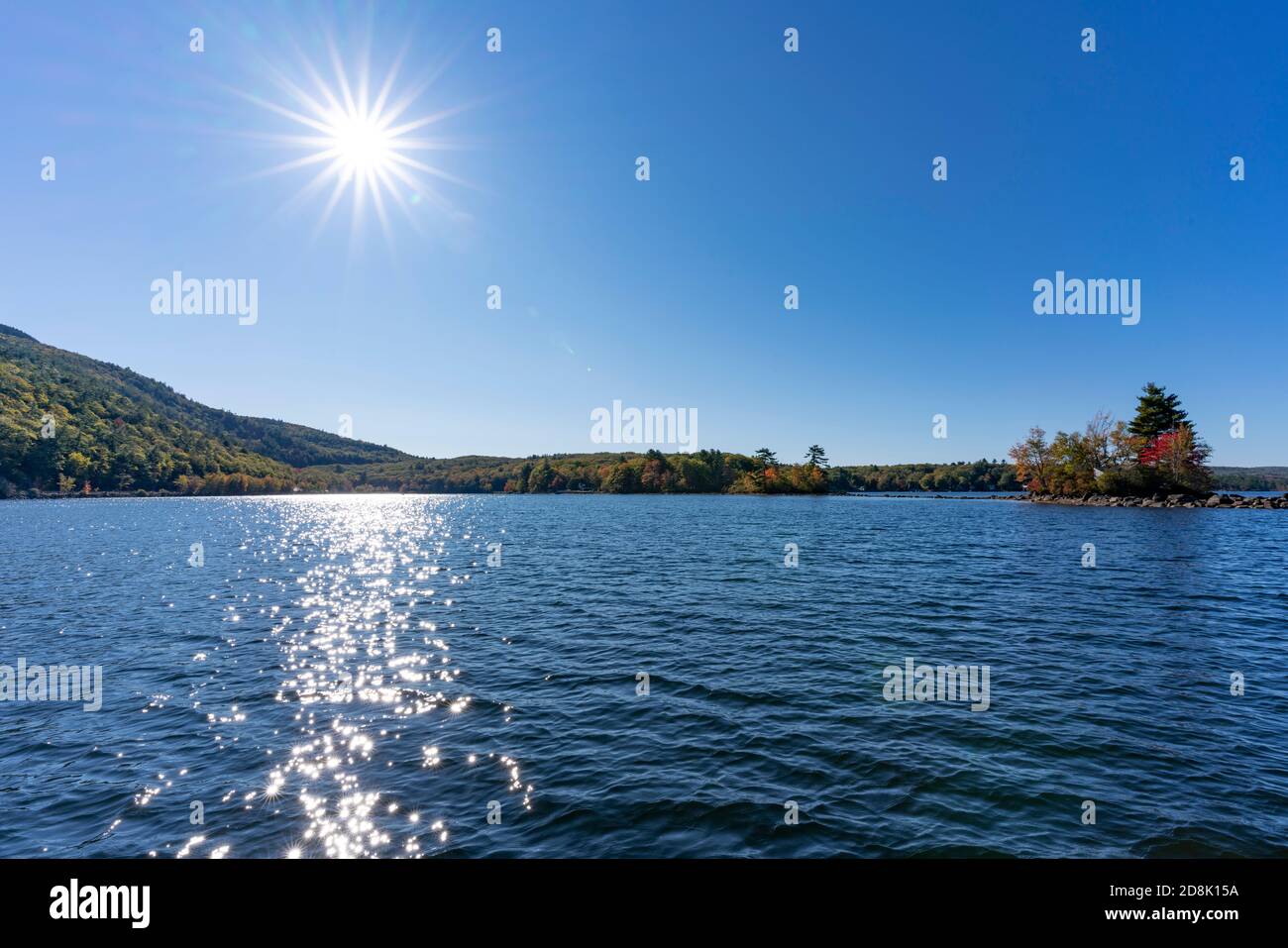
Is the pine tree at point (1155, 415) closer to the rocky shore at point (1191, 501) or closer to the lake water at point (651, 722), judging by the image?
the rocky shore at point (1191, 501)

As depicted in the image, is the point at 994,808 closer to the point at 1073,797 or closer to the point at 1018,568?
the point at 1073,797

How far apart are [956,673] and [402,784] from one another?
18780mm

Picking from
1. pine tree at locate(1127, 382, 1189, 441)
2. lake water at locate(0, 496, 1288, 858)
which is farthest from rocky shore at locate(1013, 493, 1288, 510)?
lake water at locate(0, 496, 1288, 858)

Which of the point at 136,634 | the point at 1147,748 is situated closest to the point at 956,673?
the point at 1147,748

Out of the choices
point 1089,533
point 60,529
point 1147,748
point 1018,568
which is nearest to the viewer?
point 1147,748

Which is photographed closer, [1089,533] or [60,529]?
[1089,533]

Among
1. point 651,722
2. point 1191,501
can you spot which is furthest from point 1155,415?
point 651,722

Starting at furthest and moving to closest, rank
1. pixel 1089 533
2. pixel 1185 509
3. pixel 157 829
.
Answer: pixel 1185 509, pixel 1089 533, pixel 157 829

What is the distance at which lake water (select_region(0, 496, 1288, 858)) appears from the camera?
1115cm

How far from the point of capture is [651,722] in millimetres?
16234

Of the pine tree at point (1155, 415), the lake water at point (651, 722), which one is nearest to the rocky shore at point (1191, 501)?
the pine tree at point (1155, 415)

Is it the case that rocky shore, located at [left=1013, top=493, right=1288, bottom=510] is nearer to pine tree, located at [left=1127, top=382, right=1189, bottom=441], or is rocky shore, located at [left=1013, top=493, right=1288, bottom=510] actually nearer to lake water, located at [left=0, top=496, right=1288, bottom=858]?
pine tree, located at [left=1127, top=382, right=1189, bottom=441]
